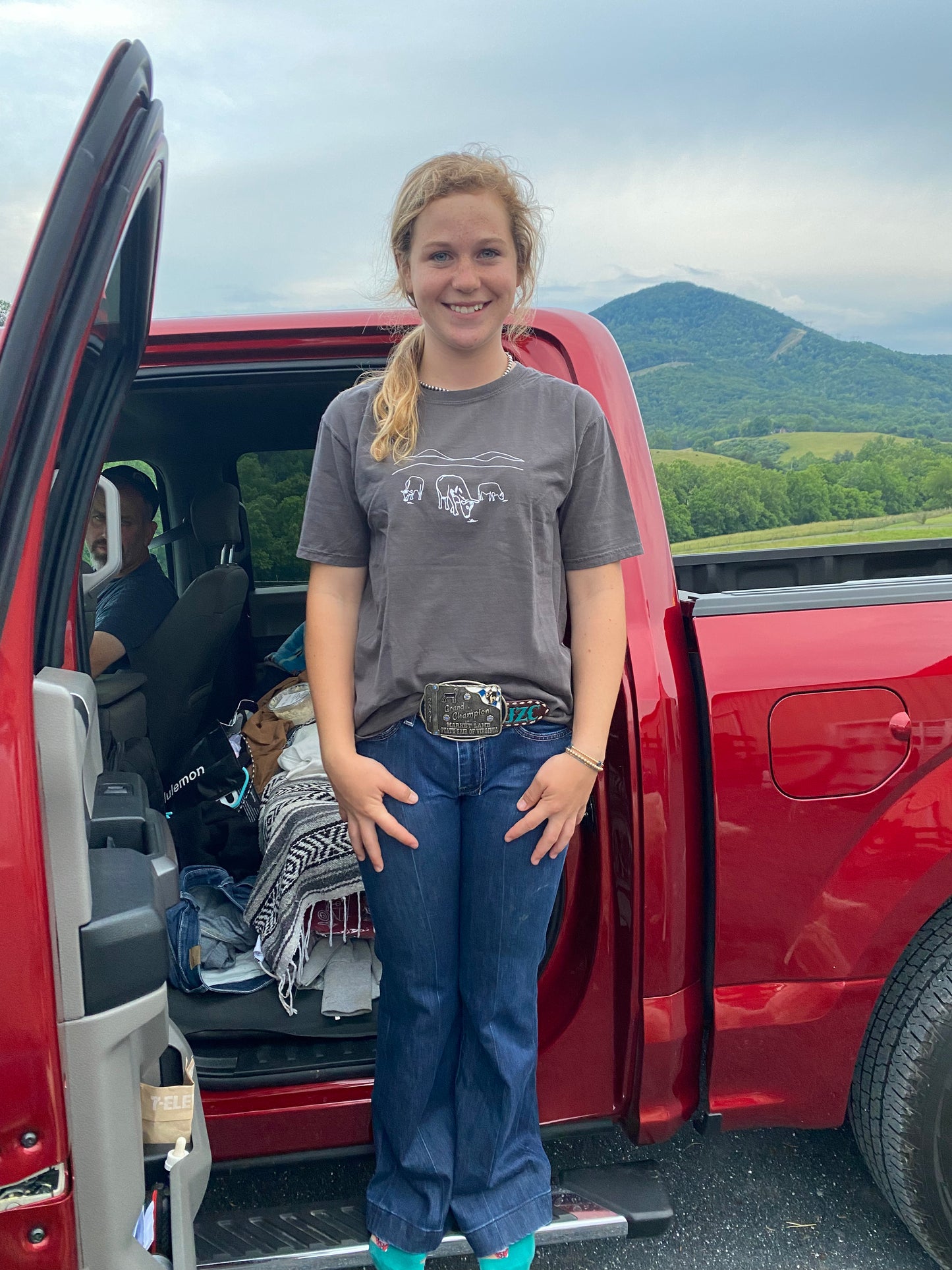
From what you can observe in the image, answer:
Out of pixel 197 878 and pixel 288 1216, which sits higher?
pixel 197 878

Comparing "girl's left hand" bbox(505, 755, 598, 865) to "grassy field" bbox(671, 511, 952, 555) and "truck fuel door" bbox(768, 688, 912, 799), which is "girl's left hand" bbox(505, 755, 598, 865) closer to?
"truck fuel door" bbox(768, 688, 912, 799)

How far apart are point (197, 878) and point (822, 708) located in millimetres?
1520

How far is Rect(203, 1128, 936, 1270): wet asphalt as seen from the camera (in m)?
1.87

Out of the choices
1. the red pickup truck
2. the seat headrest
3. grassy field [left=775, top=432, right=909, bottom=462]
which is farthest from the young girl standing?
grassy field [left=775, top=432, right=909, bottom=462]

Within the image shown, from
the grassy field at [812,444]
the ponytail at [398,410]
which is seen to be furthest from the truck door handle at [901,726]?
the grassy field at [812,444]

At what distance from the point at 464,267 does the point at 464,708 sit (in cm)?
64

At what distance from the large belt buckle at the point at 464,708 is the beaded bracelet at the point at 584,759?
121mm

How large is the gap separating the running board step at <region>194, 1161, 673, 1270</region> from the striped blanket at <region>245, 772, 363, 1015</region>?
36 cm

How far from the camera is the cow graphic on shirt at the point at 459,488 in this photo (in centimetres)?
137

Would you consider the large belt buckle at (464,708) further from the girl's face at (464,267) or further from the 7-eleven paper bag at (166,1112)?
the 7-eleven paper bag at (166,1112)

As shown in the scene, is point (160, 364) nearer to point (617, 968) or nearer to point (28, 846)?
point (28, 846)

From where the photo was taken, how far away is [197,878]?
2.32 meters

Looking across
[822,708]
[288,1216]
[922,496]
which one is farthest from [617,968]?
[922,496]

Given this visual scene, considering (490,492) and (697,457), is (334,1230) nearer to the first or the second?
(490,492)
